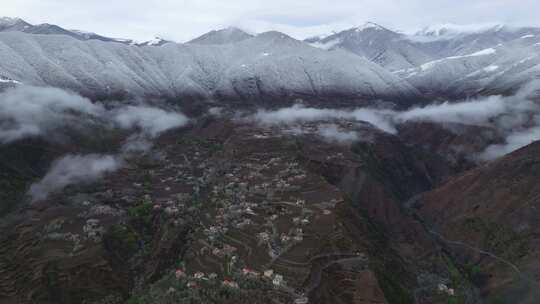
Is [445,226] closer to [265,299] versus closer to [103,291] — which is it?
[265,299]

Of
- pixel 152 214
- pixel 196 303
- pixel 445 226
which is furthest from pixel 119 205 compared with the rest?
pixel 445 226

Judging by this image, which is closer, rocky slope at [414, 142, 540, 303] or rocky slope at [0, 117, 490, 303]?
rocky slope at [0, 117, 490, 303]

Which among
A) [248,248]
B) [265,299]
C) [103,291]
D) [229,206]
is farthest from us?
[229,206]

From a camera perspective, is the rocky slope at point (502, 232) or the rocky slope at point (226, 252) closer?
the rocky slope at point (226, 252)

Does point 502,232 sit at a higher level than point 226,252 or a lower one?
lower

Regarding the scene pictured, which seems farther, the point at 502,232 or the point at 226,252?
the point at 502,232

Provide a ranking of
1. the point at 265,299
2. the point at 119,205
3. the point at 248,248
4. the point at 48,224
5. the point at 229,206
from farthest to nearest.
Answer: the point at 119,205, the point at 229,206, the point at 48,224, the point at 248,248, the point at 265,299

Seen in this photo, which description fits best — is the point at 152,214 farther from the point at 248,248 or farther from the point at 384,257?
the point at 384,257

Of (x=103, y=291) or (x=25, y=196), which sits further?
(x=25, y=196)

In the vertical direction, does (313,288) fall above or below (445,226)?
above
